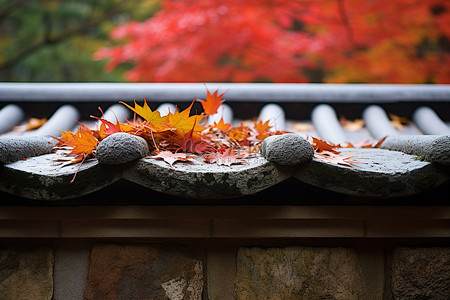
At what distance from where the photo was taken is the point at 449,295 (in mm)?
1121

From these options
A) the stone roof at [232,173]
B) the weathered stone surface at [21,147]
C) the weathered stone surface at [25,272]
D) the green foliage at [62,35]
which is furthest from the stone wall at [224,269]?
the green foliage at [62,35]

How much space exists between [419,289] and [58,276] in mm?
1094

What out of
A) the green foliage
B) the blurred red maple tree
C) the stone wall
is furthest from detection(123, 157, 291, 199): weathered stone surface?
the green foliage

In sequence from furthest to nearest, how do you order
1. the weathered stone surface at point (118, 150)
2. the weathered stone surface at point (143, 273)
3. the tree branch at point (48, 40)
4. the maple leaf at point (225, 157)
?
the tree branch at point (48, 40) → the weathered stone surface at point (143, 273) → the maple leaf at point (225, 157) → the weathered stone surface at point (118, 150)

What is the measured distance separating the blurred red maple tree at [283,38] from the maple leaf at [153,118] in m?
3.47

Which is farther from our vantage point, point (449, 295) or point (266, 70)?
point (266, 70)

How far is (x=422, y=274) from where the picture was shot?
1114mm

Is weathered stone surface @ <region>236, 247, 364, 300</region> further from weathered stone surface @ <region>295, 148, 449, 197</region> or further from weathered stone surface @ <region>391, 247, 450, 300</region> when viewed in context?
weathered stone surface @ <region>295, 148, 449, 197</region>

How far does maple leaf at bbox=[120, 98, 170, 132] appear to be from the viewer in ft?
3.49

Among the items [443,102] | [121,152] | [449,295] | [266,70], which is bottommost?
[449,295]

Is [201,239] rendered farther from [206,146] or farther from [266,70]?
[266,70]

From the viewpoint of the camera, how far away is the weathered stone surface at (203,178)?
0.90 m

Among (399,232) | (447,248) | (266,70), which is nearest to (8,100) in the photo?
(399,232)

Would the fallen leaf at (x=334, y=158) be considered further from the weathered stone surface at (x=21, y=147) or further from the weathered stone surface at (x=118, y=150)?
the weathered stone surface at (x=21, y=147)
